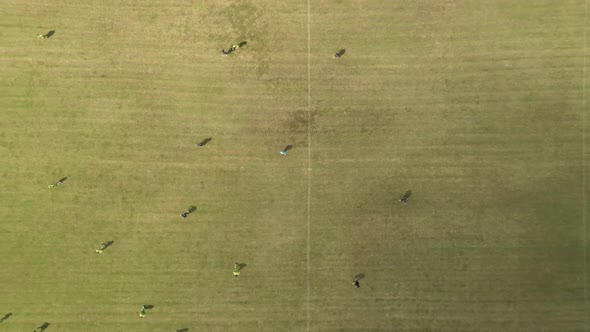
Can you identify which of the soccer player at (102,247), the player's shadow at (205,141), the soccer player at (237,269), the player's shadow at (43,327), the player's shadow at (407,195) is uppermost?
the player's shadow at (205,141)

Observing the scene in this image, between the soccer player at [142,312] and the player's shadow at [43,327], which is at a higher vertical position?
the soccer player at [142,312]

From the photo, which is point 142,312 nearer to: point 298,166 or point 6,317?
point 6,317

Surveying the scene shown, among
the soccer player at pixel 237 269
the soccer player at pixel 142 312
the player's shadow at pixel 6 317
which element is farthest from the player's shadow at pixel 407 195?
the player's shadow at pixel 6 317

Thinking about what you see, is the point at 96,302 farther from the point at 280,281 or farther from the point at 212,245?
the point at 280,281

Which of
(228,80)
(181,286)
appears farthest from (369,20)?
(181,286)

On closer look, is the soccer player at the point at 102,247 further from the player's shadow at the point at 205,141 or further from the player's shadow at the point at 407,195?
the player's shadow at the point at 407,195

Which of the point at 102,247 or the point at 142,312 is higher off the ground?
the point at 102,247

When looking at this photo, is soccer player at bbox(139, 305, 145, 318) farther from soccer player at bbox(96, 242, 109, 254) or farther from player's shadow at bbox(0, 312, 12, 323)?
player's shadow at bbox(0, 312, 12, 323)

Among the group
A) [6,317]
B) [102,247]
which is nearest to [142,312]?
[102,247]
